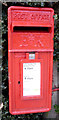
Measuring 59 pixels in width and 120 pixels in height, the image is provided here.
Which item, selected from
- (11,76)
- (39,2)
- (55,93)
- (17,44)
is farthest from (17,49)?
(55,93)

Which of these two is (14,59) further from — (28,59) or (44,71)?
(44,71)

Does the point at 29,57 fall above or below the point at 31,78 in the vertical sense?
above

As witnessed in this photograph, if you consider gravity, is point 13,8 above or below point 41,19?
above

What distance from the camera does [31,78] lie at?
1687 mm

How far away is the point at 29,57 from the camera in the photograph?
162 centimetres

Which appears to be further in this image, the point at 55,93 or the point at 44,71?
the point at 55,93

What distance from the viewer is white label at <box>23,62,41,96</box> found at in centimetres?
166

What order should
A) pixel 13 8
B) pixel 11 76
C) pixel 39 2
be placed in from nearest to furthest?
pixel 13 8
pixel 11 76
pixel 39 2

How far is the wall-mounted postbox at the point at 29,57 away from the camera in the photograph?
1.57 metres

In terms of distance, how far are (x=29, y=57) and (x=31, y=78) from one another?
0.98 ft

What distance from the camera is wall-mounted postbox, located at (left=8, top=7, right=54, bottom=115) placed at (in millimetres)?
1573

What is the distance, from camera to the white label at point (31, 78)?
1.66 metres

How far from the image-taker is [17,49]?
1.60 meters

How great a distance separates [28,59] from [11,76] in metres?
0.34
